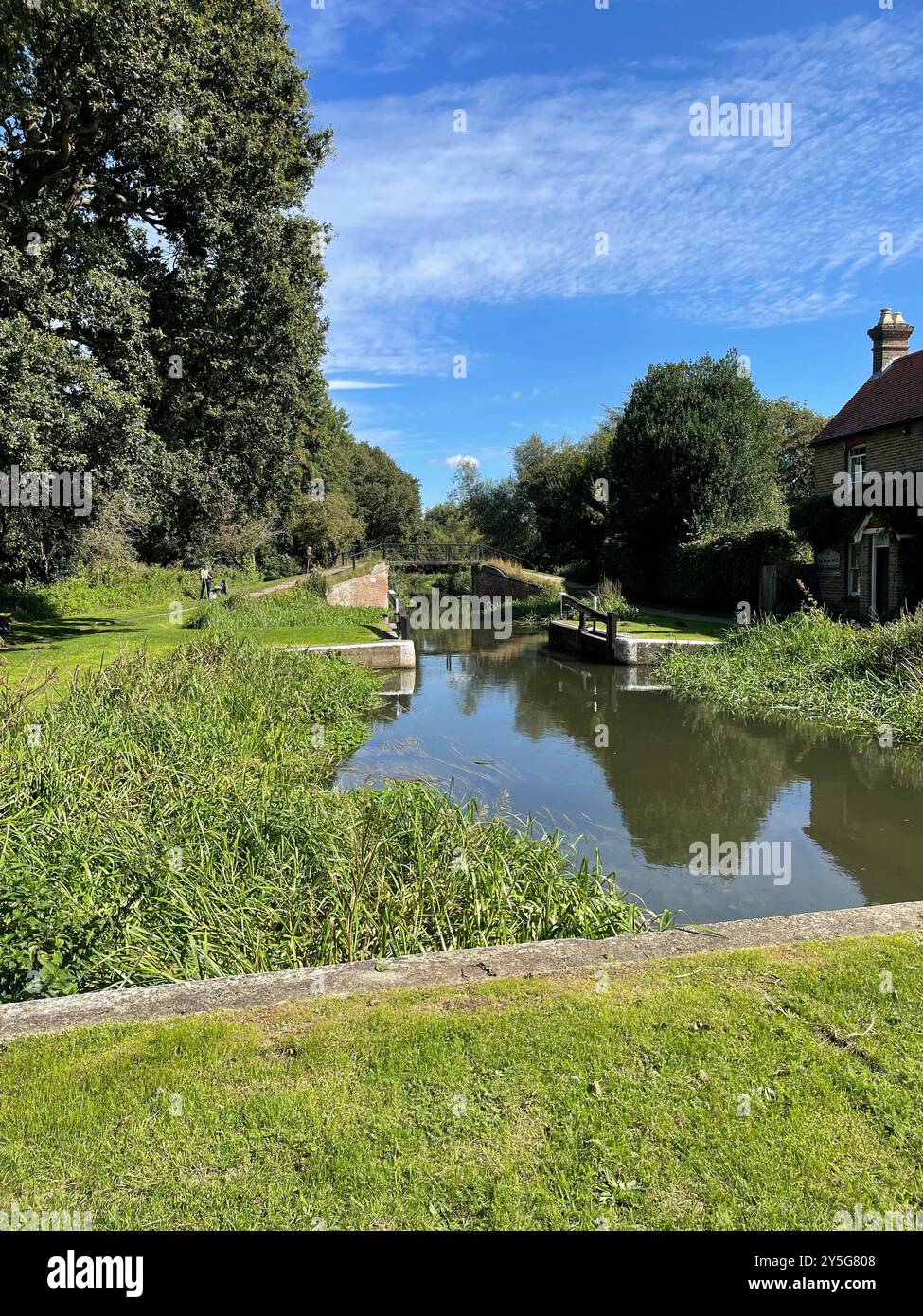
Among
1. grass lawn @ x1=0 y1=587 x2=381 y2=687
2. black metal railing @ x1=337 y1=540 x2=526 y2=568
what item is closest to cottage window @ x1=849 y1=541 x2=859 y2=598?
grass lawn @ x1=0 y1=587 x2=381 y2=687

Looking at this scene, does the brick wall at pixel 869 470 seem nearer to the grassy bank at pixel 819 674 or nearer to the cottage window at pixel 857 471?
the cottage window at pixel 857 471

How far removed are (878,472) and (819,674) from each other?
8.27 m

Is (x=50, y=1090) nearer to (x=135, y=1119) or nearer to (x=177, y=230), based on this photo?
(x=135, y=1119)

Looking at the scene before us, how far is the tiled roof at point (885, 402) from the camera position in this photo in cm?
1919

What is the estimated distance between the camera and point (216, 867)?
17.3ft

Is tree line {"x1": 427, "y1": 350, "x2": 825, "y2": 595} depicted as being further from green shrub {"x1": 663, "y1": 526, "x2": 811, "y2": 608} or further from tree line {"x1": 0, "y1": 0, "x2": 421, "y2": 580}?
tree line {"x1": 0, "y1": 0, "x2": 421, "y2": 580}

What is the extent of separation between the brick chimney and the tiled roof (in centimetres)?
68

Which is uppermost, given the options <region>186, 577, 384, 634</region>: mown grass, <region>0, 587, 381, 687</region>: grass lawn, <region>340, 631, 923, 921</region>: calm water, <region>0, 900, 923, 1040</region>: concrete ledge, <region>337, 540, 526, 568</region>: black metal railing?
<region>337, 540, 526, 568</region>: black metal railing

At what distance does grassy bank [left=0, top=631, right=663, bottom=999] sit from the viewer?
14.4ft

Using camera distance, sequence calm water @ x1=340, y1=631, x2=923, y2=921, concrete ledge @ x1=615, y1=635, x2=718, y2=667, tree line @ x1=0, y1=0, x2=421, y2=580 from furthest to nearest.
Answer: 1. concrete ledge @ x1=615, y1=635, x2=718, y2=667
2. tree line @ x1=0, y1=0, x2=421, y2=580
3. calm water @ x1=340, y1=631, x2=923, y2=921

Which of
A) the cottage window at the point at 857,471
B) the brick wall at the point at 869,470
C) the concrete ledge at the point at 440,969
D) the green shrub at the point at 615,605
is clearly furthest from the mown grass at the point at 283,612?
the concrete ledge at the point at 440,969

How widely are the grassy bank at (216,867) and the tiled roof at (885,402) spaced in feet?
56.6

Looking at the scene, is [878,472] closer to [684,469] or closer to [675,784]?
[684,469]

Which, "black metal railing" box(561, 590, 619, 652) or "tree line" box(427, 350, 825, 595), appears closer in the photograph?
"black metal railing" box(561, 590, 619, 652)
